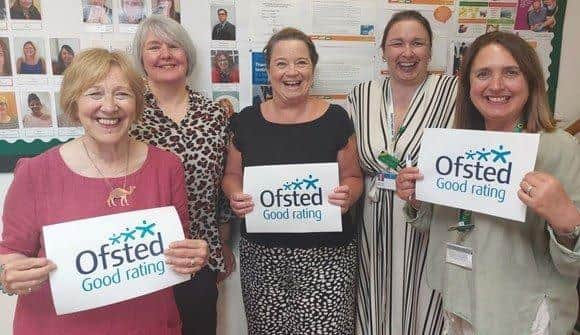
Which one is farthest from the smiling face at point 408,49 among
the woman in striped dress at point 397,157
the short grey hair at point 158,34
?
the short grey hair at point 158,34

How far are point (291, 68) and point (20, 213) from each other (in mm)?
1099

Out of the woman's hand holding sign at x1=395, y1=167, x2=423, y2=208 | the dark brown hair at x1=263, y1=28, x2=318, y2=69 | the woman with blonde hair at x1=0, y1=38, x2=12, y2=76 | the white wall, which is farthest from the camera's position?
the white wall

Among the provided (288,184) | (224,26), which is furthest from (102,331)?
(224,26)

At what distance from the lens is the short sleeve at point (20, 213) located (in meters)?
1.26

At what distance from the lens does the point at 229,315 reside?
2.43 meters

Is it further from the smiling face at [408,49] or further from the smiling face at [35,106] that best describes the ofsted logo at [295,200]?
the smiling face at [35,106]

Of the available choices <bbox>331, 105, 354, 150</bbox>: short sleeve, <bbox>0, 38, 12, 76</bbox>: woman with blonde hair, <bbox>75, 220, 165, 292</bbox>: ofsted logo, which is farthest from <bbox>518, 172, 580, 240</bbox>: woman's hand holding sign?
<bbox>0, 38, 12, 76</bbox>: woman with blonde hair

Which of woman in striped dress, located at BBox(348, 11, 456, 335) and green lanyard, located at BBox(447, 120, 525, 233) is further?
woman in striped dress, located at BBox(348, 11, 456, 335)

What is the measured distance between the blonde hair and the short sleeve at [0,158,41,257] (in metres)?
0.21

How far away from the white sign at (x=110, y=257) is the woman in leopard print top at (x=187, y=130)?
520mm

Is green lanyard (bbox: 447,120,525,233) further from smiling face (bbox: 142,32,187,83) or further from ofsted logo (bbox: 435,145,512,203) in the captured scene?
smiling face (bbox: 142,32,187,83)

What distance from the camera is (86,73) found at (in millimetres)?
1263

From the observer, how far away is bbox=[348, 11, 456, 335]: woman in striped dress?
189 cm

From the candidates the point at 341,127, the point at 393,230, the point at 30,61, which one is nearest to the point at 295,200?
the point at 341,127
